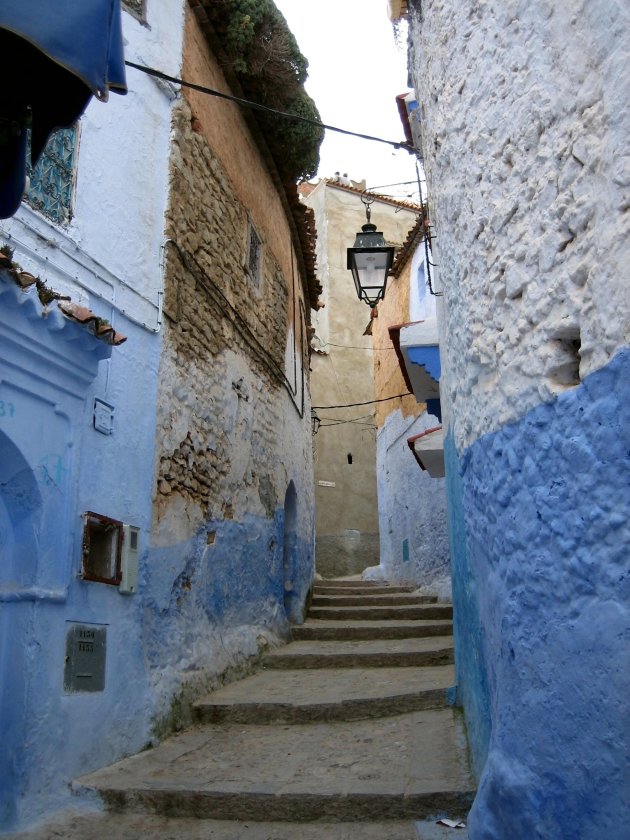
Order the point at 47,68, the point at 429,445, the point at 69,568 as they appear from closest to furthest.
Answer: the point at 47,68 → the point at 69,568 → the point at 429,445

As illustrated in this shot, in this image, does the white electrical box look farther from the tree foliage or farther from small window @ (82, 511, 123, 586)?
the tree foliage

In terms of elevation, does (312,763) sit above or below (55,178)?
below

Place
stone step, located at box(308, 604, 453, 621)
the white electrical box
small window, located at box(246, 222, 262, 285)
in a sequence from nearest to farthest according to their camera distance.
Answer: the white electrical box → small window, located at box(246, 222, 262, 285) → stone step, located at box(308, 604, 453, 621)

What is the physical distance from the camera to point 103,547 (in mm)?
4973

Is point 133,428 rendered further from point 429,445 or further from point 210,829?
point 429,445

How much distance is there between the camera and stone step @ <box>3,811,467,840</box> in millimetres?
3861

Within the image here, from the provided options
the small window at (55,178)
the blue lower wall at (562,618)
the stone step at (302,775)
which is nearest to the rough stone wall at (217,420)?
the stone step at (302,775)

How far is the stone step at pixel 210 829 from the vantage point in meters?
3.86

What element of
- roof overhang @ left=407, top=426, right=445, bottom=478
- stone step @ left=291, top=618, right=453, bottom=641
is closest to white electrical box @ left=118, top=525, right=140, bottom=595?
roof overhang @ left=407, top=426, right=445, bottom=478

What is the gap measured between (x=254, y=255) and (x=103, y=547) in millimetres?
4444

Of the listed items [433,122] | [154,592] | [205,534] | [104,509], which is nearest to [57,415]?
[104,509]

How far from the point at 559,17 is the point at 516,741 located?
8.37ft

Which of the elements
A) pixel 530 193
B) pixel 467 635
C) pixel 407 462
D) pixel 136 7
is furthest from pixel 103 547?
pixel 407 462

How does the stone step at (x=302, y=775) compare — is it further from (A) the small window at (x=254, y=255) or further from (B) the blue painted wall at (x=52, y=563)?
(A) the small window at (x=254, y=255)
